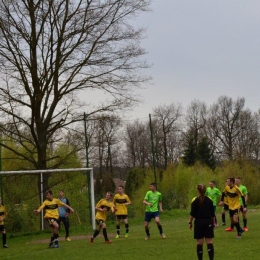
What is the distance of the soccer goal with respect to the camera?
82.1ft

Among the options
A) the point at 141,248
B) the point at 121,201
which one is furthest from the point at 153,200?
the point at 141,248

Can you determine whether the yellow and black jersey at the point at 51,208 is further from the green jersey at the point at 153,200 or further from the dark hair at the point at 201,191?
the dark hair at the point at 201,191

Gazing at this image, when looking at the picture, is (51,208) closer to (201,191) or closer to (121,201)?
(121,201)

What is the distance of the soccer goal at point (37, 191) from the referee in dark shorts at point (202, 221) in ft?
41.5

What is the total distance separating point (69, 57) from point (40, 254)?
43.6ft

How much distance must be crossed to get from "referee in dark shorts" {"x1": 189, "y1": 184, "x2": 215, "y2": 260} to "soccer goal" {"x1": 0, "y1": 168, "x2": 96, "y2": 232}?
12.6 m

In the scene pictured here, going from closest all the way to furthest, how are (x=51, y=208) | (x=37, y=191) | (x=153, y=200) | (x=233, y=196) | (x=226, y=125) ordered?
(x=233, y=196)
(x=51, y=208)
(x=153, y=200)
(x=37, y=191)
(x=226, y=125)

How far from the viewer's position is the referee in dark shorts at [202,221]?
1206 cm

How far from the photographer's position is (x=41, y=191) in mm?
26109

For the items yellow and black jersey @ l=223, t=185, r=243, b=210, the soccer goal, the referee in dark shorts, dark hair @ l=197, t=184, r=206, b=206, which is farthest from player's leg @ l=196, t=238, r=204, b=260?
the soccer goal

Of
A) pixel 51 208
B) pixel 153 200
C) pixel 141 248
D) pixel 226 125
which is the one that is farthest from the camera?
pixel 226 125

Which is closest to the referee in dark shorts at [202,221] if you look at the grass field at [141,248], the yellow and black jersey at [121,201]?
the grass field at [141,248]

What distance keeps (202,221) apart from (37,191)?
1531cm

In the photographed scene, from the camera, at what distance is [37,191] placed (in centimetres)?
2620
